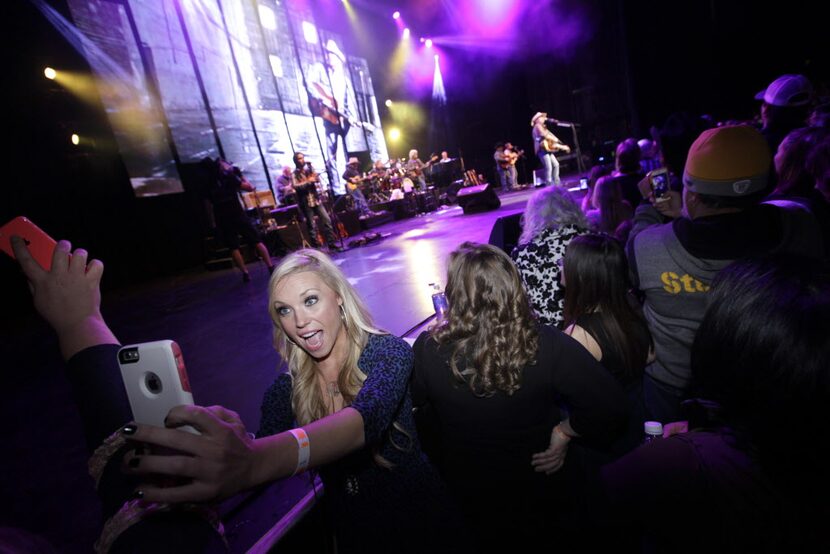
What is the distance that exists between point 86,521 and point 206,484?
6.98ft

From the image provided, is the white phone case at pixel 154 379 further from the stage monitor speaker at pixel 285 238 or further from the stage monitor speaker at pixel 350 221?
the stage monitor speaker at pixel 350 221

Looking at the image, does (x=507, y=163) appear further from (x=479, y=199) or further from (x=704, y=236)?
(x=704, y=236)

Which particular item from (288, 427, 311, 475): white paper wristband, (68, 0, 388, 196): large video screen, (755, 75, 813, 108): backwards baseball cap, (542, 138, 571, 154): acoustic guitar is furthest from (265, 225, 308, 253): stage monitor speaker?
(288, 427, 311, 475): white paper wristband

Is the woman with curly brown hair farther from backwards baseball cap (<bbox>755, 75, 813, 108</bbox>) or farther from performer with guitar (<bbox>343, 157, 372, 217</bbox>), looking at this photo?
performer with guitar (<bbox>343, 157, 372, 217</bbox>)

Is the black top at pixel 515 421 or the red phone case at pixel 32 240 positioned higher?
the red phone case at pixel 32 240

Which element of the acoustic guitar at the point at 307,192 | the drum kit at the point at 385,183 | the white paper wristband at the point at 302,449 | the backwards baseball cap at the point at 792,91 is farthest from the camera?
the drum kit at the point at 385,183

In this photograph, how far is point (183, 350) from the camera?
388 centimetres

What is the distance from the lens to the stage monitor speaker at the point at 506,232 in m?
4.07

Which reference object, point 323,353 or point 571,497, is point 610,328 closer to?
point 571,497

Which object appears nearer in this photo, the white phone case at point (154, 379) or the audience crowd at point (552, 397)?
the audience crowd at point (552, 397)

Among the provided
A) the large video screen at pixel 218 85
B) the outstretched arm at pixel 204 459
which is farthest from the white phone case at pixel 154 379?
the large video screen at pixel 218 85

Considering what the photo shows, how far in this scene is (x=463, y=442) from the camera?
4.89ft

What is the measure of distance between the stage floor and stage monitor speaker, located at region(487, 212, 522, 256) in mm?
847

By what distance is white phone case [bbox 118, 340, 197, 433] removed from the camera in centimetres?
75
